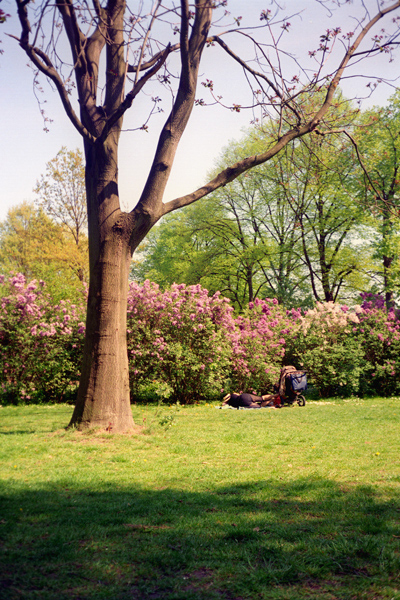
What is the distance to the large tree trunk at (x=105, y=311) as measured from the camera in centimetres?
736

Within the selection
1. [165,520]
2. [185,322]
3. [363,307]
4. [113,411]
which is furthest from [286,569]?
[363,307]

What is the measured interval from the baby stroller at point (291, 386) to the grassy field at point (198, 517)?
18.1 feet

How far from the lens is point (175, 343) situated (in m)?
13.0

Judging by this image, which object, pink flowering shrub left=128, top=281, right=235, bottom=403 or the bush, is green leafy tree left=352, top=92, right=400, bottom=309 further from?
pink flowering shrub left=128, top=281, right=235, bottom=403

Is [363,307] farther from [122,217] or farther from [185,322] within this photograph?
[122,217]

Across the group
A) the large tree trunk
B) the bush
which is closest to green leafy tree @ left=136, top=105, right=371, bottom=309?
the bush

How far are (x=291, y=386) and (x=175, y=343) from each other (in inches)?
134

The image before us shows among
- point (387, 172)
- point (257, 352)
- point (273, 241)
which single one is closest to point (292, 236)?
point (273, 241)

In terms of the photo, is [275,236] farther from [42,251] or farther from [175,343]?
[175,343]

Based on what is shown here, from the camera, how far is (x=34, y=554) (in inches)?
119

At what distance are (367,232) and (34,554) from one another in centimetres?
2871

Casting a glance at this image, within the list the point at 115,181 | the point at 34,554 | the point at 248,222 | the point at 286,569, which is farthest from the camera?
the point at 248,222

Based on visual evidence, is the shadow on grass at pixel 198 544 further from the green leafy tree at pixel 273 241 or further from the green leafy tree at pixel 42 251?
the green leafy tree at pixel 273 241

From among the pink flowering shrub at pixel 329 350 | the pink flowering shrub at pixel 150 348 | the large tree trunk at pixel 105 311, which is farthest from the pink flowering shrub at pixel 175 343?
the large tree trunk at pixel 105 311
